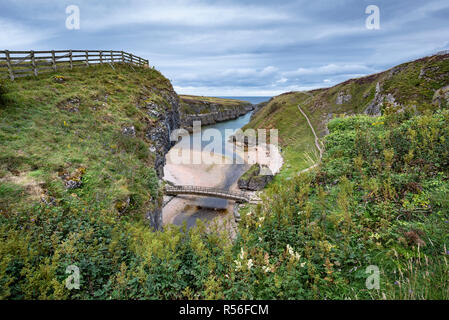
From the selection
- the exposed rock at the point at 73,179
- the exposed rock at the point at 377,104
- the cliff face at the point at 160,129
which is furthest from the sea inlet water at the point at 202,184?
the exposed rock at the point at 377,104

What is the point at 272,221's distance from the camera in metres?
5.89

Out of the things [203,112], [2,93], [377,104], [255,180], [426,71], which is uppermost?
[203,112]


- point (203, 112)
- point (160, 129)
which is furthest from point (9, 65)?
point (203, 112)

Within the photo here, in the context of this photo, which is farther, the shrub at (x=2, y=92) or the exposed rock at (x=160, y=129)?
the exposed rock at (x=160, y=129)

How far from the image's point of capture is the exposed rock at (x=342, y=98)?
61.8 m

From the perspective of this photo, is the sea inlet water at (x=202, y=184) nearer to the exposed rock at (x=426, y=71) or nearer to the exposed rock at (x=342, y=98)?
the exposed rock at (x=342, y=98)

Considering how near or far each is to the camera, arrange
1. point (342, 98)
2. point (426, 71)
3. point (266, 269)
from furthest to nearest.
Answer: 1. point (342, 98)
2. point (426, 71)
3. point (266, 269)

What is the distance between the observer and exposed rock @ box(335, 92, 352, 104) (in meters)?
61.8

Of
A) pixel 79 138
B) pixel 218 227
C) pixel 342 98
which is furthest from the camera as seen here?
pixel 342 98

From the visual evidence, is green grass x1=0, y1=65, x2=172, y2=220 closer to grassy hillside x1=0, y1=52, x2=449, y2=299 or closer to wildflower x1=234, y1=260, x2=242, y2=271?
grassy hillside x1=0, y1=52, x2=449, y2=299

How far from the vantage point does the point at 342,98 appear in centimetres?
6294

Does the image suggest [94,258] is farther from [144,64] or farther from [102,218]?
[144,64]

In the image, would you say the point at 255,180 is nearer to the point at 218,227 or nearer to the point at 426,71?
the point at 218,227

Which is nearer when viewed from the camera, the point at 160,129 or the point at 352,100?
the point at 160,129
